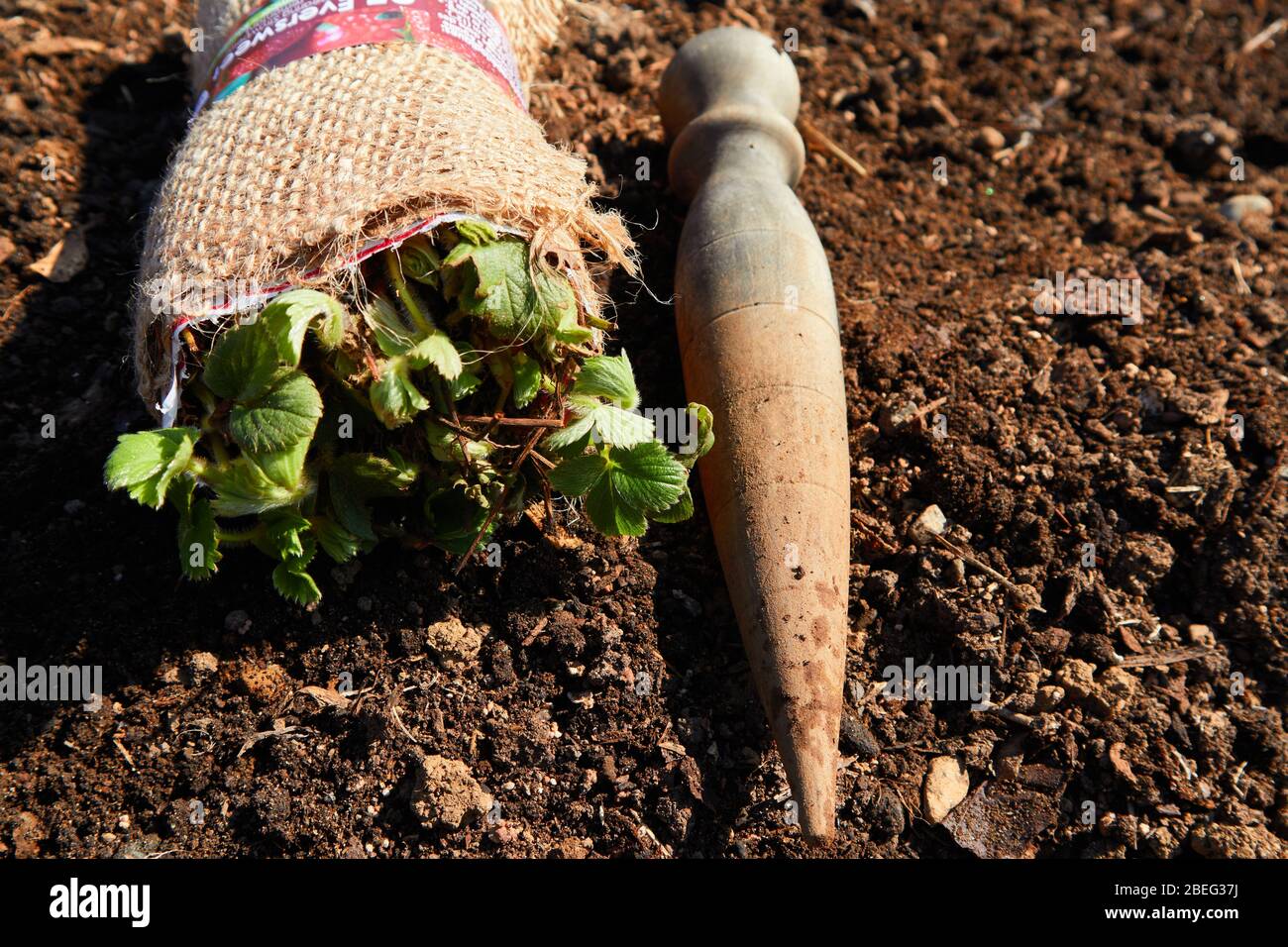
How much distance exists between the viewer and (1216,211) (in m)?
3.38

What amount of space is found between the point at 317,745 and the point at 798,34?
3.00 metres

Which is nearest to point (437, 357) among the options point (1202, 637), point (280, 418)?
point (280, 418)

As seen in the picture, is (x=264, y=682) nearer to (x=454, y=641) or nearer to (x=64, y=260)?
(x=454, y=641)

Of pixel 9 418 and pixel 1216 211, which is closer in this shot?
pixel 9 418

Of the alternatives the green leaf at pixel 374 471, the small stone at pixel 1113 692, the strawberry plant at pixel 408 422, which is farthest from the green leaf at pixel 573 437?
the small stone at pixel 1113 692

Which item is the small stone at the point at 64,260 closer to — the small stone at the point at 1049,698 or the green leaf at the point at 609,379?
the green leaf at the point at 609,379

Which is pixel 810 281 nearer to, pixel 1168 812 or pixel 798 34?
pixel 1168 812

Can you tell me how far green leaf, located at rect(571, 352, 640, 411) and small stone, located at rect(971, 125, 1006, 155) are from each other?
1984 mm

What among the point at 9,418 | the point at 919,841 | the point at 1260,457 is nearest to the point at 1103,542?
the point at 1260,457

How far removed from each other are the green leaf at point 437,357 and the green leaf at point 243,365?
0.26 m

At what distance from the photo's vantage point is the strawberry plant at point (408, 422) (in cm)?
201

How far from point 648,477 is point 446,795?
758 millimetres

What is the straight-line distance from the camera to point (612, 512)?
2143 millimetres

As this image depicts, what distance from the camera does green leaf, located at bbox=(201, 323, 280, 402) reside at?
6.52 ft
